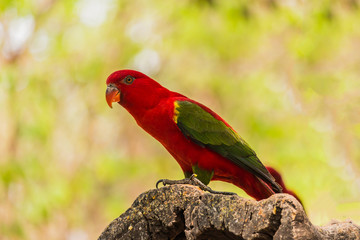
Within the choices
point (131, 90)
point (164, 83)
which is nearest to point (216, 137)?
point (131, 90)

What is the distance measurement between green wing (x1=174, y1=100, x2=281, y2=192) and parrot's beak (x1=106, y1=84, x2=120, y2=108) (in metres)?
0.28

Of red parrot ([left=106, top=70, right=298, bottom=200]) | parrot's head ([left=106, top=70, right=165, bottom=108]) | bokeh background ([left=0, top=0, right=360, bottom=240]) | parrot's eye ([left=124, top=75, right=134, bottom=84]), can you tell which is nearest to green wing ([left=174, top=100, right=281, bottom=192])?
red parrot ([left=106, top=70, right=298, bottom=200])

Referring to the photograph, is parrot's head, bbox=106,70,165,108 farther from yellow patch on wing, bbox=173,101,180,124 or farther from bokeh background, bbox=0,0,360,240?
bokeh background, bbox=0,0,360,240

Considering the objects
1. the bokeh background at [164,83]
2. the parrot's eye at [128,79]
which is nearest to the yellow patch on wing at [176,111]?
the parrot's eye at [128,79]

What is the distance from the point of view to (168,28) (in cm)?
773

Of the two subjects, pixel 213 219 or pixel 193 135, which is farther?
pixel 193 135

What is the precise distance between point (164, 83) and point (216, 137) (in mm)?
6432

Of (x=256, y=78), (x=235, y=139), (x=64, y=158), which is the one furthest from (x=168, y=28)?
(x=235, y=139)

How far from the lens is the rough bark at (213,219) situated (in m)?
1.29

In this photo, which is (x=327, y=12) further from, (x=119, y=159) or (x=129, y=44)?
(x=119, y=159)

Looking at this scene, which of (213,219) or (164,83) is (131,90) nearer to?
(213,219)

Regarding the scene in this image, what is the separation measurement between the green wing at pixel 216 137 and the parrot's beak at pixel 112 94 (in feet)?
0.91

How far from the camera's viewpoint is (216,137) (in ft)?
6.46

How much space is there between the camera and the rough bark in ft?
4.22
